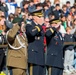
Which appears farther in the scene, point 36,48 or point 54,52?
point 54,52

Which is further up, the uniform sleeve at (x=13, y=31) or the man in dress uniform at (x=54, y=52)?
the uniform sleeve at (x=13, y=31)

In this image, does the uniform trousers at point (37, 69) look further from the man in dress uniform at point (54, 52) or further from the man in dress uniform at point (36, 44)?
the man in dress uniform at point (54, 52)

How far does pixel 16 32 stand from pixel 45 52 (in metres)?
0.89

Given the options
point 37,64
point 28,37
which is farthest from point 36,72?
point 28,37

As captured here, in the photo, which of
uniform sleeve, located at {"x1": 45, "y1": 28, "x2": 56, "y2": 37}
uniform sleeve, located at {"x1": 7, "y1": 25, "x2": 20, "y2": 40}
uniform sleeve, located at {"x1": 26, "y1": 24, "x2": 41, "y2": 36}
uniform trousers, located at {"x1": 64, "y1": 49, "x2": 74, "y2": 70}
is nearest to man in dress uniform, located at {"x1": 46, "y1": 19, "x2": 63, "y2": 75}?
uniform sleeve, located at {"x1": 45, "y1": 28, "x2": 56, "y2": 37}

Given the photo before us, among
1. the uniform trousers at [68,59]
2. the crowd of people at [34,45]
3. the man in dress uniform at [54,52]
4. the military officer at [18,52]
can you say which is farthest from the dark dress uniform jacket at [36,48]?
the uniform trousers at [68,59]

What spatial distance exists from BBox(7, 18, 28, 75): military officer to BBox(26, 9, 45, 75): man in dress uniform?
0.43 ft

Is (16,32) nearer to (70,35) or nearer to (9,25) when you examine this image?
(9,25)

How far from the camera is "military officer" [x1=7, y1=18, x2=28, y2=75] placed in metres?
7.91

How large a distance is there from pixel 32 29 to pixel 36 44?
0.44m

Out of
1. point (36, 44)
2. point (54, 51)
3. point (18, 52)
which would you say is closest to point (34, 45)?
point (36, 44)

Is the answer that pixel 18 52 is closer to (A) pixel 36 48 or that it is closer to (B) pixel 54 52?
(A) pixel 36 48

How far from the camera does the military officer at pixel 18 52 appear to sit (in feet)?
26.0

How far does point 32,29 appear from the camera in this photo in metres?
7.70
